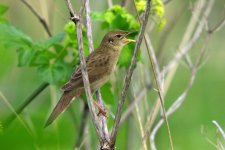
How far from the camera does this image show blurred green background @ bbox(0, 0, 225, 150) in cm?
579

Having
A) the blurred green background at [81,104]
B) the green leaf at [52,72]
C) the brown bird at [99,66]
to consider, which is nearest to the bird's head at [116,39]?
the brown bird at [99,66]

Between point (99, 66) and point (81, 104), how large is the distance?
110 centimetres

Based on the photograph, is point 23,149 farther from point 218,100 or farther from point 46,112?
point 218,100

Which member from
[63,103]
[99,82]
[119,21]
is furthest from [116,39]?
[63,103]

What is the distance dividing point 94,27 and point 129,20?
1188mm

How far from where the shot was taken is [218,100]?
7672mm

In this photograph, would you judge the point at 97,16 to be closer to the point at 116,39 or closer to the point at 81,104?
the point at 116,39

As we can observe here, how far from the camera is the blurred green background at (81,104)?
5.79m

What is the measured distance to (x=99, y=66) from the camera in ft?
17.3

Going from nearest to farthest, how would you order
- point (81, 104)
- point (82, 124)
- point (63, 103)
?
point (63, 103), point (82, 124), point (81, 104)

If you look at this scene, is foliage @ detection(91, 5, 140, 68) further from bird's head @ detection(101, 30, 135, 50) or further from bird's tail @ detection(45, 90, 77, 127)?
bird's tail @ detection(45, 90, 77, 127)

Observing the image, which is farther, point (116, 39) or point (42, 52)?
point (116, 39)

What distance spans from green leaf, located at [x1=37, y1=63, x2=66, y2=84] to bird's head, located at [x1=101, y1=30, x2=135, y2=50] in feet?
1.26

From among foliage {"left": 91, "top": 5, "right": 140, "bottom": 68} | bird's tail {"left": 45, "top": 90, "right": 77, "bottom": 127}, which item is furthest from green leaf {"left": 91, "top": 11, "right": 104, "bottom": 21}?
bird's tail {"left": 45, "top": 90, "right": 77, "bottom": 127}
